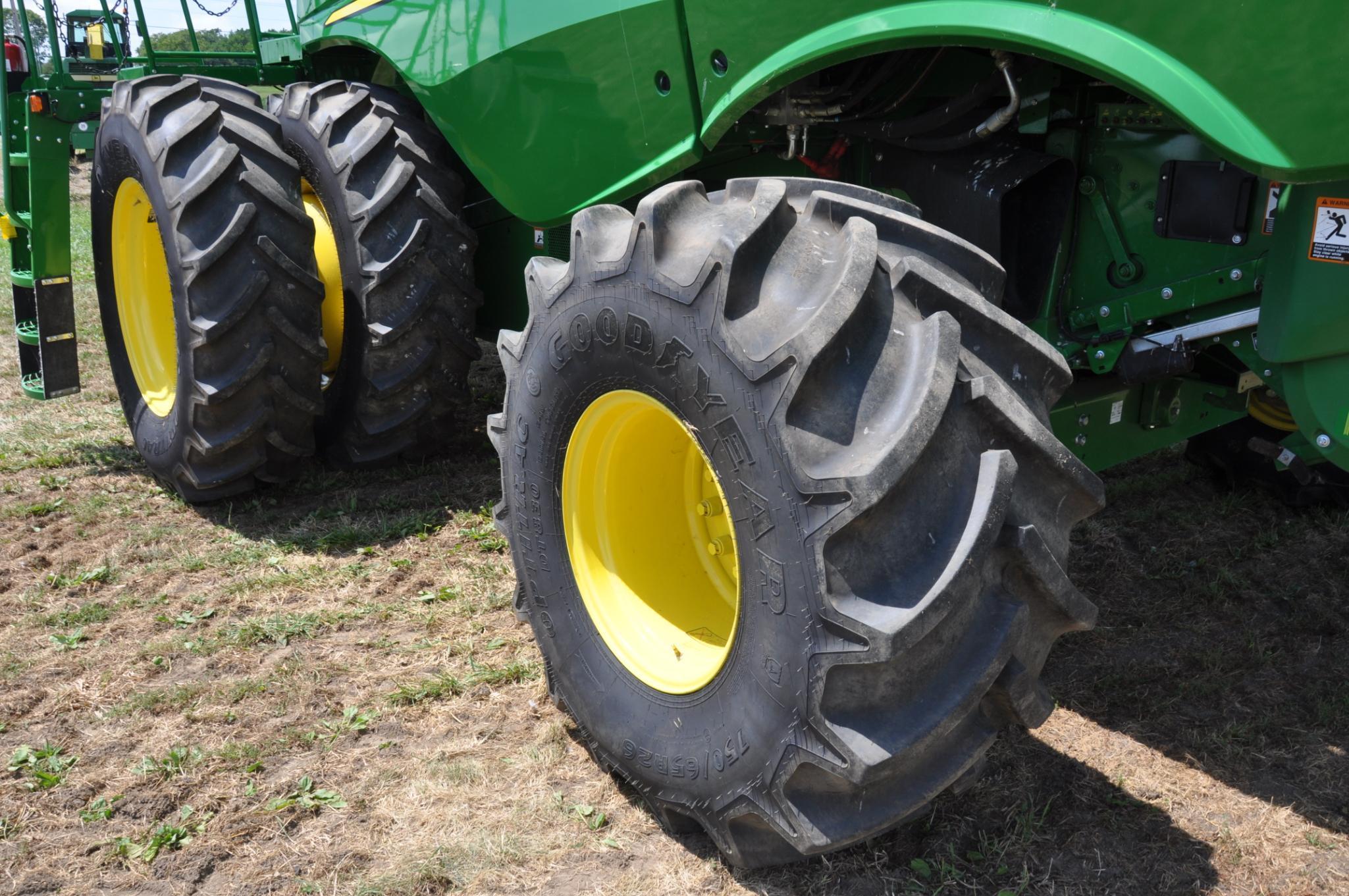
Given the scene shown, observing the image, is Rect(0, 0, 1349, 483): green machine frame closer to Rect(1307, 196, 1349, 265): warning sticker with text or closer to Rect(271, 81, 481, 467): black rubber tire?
Rect(1307, 196, 1349, 265): warning sticker with text

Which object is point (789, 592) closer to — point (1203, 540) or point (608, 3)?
point (608, 3)

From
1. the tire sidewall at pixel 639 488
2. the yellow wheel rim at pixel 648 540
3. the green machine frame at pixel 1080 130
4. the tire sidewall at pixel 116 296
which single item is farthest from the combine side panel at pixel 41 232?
the yellow wheel rim at pixel 648 540

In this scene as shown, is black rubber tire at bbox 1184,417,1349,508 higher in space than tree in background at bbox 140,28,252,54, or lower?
lower

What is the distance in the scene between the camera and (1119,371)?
7.84 ft

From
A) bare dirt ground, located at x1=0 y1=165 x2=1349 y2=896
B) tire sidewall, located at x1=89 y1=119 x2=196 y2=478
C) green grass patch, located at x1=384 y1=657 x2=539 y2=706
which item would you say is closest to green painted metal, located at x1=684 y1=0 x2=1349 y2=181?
bare dirt ground, located at x1=0 y1=165 x2=1349 y2=896

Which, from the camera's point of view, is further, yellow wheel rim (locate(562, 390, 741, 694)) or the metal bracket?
yellow wheel rim (locate(562, 390, 741, 694))

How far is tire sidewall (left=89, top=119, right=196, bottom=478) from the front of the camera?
12.5 ft

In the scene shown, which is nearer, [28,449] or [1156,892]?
[1156,892]

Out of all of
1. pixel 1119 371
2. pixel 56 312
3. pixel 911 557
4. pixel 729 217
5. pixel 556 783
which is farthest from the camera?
pixel 56 312

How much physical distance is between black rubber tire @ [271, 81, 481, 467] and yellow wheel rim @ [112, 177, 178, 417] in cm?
83

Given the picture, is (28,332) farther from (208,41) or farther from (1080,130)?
(1080,130)

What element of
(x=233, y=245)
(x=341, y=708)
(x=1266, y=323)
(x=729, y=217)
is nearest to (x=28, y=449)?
(x=233, y=245)

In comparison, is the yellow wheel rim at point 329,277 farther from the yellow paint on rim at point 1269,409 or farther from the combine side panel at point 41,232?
the yellow paint on rim at point 1269,409

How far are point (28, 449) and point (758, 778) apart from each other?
4135 millimetres
